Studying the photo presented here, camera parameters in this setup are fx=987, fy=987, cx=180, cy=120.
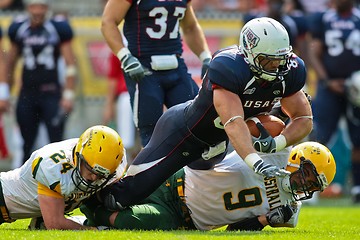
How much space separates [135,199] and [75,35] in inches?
205

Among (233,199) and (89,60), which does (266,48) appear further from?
(89,60)

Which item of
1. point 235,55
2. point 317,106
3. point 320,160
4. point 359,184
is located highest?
point 235,55

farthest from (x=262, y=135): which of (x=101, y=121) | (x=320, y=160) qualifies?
(x=101, y=121)

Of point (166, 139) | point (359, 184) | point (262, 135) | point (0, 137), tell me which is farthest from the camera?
point (0, 137)

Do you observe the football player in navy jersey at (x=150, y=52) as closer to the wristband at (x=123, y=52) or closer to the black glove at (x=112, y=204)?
the wristband at (x=123, y=52)

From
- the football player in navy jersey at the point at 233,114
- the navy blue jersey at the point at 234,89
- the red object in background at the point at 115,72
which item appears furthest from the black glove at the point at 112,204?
the red object in background at the point at 115,72

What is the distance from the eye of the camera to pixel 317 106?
10.4 meters

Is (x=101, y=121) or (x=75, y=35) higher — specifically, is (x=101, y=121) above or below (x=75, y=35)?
below

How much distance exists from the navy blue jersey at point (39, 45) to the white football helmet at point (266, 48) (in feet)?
14.1

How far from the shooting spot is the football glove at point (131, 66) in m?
7.19

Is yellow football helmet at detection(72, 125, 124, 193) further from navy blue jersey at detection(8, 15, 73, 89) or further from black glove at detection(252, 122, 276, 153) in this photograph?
navy blue jersey at detection(8, 15, 73, 89)

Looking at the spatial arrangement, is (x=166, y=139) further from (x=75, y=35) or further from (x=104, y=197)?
(x=75, y=35)

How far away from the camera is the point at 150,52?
292 inches

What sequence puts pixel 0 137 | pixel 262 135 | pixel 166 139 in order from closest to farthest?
pixel 262 135 → pixel 166 139 → pixel 0 137
